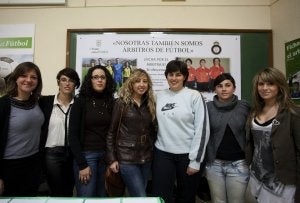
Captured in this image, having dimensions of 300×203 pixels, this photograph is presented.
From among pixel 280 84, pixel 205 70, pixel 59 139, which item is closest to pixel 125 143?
pixel 59 139

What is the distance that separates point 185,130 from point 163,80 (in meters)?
0.88

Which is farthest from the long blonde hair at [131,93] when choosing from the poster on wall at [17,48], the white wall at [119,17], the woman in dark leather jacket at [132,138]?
the poster on wall at [17,48]

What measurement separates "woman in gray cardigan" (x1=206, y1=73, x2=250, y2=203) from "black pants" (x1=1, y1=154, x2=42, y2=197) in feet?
3.89

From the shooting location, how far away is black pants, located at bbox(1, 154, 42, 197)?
1.66 metres

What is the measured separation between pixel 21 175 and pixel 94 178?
464 mm

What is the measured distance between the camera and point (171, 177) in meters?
1.85

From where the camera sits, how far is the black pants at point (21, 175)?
166cm

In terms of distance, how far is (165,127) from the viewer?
5.98 ft

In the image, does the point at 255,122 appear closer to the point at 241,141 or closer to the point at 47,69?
the point at 241,141

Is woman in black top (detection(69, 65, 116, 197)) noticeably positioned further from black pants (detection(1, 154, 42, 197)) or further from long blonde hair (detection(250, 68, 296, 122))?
long blonde hair (detection(250, 68, 296, 122))

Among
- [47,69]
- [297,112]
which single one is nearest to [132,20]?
[47,69]

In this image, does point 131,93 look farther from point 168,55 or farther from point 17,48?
point 17,48

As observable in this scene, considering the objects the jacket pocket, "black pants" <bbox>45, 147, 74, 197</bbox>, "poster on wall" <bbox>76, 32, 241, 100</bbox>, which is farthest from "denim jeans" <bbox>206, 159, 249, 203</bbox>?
"black pants" <bbox>45, 147, 74, 197</bbox>

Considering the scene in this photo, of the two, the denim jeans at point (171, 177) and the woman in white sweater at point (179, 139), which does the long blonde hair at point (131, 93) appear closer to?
the woman in white sweater at point (179, 139)
